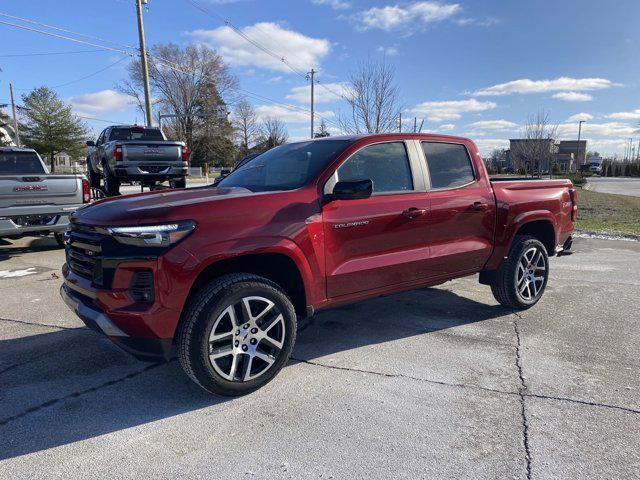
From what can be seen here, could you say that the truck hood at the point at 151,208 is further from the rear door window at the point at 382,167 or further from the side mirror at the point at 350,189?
the rear door window at the point at 382,167

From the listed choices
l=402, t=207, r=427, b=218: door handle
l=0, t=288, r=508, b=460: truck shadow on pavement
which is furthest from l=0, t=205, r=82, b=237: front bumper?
l=402, t=207, r=427, b=218: door handle

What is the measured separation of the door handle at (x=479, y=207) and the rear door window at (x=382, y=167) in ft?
2.70

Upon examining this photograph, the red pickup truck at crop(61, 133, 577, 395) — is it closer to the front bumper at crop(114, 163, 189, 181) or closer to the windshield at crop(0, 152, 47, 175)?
the windshield at crop(0, 152, 47, 175)

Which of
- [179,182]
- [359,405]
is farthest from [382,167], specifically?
[179,182]

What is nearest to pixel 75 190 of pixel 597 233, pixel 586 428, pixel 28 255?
pixel 28 255

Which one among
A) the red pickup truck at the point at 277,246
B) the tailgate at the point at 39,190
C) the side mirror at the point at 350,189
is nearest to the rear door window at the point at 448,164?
the red pickup truck at the point at 277,246

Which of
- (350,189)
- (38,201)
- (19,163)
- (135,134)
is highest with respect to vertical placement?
(135,134)

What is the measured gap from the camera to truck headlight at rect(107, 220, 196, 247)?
2.96m

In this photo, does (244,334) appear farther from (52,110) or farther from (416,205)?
(52,110)

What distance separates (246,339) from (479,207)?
2743 mm

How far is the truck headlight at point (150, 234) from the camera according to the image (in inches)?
116

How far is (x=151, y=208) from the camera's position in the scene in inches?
121

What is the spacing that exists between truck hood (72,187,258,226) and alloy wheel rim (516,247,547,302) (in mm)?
3196

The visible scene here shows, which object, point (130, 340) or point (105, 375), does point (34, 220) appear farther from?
point (130, 340)
